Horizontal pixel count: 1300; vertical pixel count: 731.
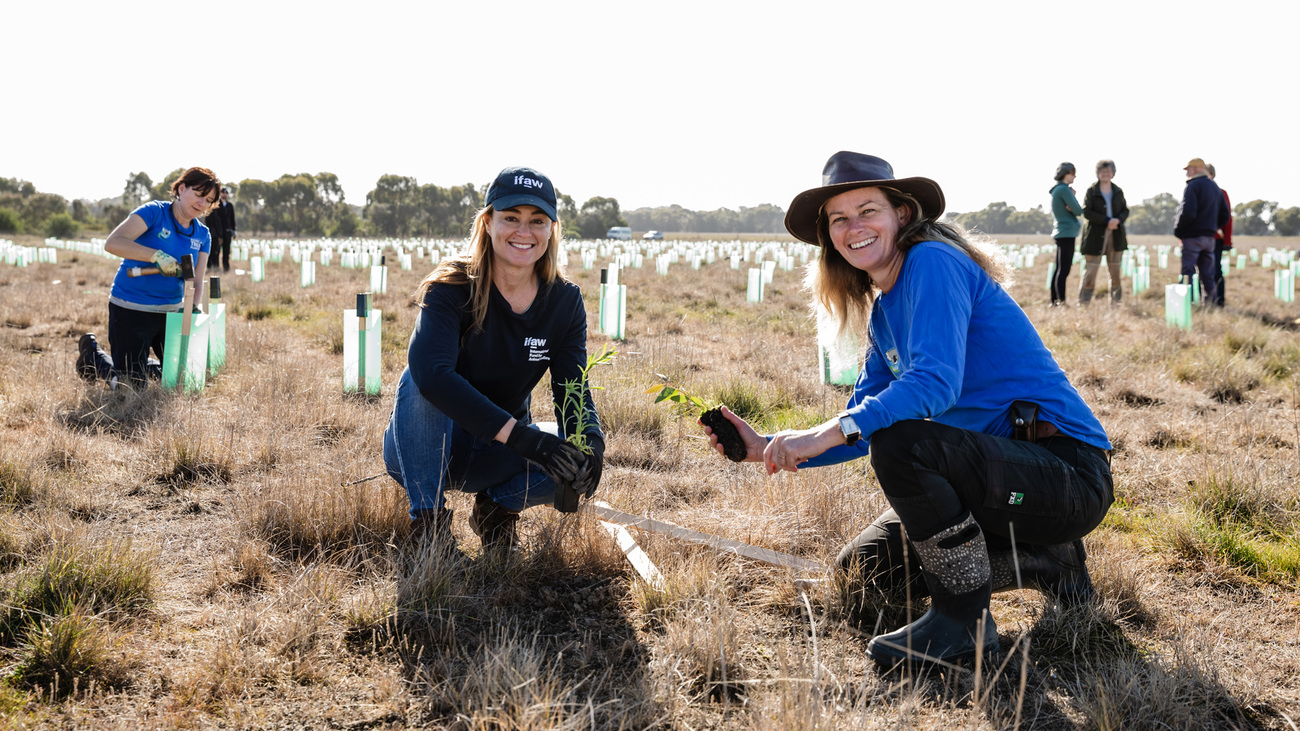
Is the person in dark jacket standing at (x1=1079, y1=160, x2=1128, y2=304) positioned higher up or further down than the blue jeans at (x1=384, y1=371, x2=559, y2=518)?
higher up

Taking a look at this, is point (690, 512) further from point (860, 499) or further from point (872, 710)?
point (872, 710)

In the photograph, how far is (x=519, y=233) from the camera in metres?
2.64

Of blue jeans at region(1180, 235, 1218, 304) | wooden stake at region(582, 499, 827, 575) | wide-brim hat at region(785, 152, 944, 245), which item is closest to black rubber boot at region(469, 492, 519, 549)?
wooden stake at region(582, 499, 827, 575)

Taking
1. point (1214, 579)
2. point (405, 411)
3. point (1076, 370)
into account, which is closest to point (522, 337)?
point (405, 411)

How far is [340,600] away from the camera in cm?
230

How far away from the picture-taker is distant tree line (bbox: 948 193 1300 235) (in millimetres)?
80688

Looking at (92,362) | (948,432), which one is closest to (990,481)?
(948,432)

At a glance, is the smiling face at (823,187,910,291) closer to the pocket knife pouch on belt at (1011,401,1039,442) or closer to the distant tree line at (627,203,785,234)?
the pocket knife pouch on belt at (1011,401,1039,442)

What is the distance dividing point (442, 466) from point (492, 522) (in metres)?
0.30

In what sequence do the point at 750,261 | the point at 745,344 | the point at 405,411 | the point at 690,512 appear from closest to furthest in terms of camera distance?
the point at 405,411, the point at 690,512, the point at 745,344, the point at 750,261

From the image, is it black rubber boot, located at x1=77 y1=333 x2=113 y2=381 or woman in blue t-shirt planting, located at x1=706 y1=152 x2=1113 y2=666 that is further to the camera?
black rubber boot, located at x1=77 y1=333 x2=113 y2=381

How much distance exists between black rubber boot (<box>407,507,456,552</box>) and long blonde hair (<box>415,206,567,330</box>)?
0.65 meters

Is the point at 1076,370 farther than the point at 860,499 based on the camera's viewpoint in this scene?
Yes

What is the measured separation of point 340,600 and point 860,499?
1921 mm
